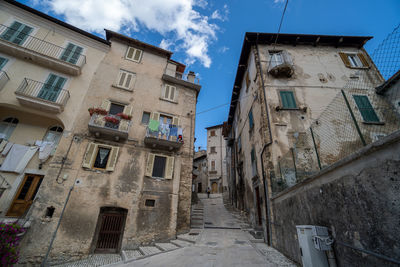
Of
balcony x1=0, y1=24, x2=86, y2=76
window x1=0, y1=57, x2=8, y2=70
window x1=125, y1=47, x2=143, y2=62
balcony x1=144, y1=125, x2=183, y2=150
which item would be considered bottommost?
balcony x1=144, y1=125, x2=183, y2=150

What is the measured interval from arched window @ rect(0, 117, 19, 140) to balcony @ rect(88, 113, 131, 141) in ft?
14.1

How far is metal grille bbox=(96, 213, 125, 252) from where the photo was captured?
26.4ft

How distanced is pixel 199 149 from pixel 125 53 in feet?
83.6

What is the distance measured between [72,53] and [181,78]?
7.86m

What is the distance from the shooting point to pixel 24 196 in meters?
8.34

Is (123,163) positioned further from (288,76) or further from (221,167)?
(221,167)

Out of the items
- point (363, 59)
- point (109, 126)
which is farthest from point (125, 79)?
point (363, 59)

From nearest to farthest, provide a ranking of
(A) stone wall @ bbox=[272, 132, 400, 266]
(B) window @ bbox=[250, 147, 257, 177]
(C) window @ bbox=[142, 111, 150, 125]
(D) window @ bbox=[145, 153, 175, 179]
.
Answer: (A) stone wall @ bbox=[272, 132, 400, 266] < (D) window @ bbox=[145, 153, 175, 179] < (B) window @ bbox=[250, 147, 257, 177] < (C) window @ bbox=[142, 111, 150, 125]

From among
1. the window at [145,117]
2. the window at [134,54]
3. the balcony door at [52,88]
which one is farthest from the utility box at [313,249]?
the window at [134,54]

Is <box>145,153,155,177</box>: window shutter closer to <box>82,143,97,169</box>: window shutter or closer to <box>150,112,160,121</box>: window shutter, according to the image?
<box>150,112,160,121</box>: window shutter

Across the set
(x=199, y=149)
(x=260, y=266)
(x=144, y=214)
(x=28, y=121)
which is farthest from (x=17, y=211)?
(x=199, y=149)

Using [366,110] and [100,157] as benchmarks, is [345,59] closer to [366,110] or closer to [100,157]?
[366,110]

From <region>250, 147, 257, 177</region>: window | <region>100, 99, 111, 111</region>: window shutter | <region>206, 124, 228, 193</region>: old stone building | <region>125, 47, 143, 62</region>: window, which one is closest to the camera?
<region>250, 147, 257, 177</region>: window

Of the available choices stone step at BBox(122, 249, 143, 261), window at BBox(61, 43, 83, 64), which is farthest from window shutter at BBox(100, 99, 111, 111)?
stone step at BBox(122, 249, 143, 261)
